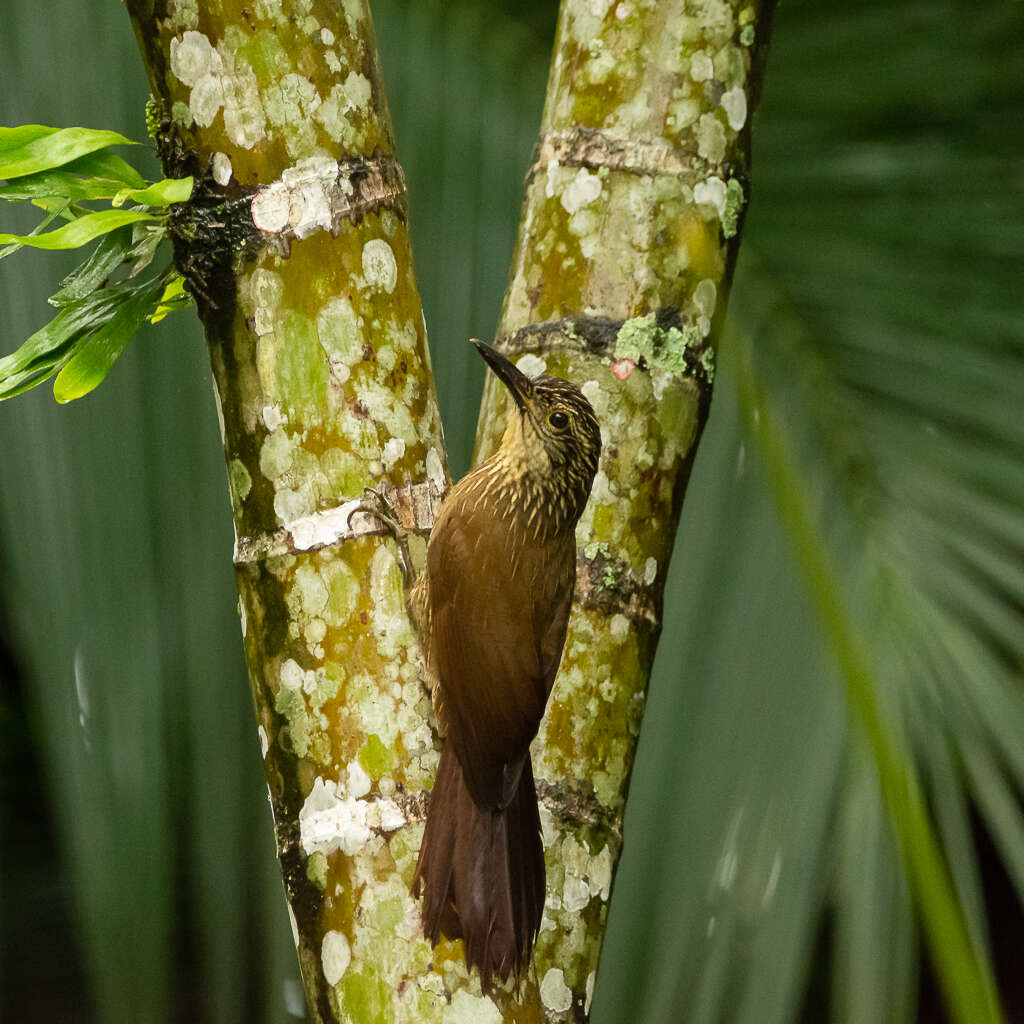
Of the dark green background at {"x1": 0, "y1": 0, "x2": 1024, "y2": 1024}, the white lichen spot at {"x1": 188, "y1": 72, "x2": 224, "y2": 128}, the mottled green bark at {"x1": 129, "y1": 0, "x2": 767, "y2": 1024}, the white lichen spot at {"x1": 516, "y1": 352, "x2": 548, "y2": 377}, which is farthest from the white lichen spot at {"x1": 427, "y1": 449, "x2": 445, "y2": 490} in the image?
the dark green background at {"x1": 0, "y1": 0, "x2": 1024, "y2": 1024}

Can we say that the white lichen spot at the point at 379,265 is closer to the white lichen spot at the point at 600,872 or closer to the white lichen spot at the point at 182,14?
the white lichen spot at the point at 182,14

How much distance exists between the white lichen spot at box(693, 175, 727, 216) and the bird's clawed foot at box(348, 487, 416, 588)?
1.90ft

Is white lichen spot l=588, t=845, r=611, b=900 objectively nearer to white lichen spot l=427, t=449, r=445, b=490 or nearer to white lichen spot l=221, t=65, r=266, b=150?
white lichen spot l=427, t=449, r=445, b=490

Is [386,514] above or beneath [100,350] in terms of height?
beneath

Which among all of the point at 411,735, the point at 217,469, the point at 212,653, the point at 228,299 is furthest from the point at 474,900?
the point at 217,469

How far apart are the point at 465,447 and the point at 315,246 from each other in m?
0.82

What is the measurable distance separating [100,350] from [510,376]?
1.61ft

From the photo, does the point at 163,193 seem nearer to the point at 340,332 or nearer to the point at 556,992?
the point at 340,332

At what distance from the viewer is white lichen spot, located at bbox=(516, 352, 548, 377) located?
1.44 metres

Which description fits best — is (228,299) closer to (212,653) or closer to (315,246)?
(315,246)

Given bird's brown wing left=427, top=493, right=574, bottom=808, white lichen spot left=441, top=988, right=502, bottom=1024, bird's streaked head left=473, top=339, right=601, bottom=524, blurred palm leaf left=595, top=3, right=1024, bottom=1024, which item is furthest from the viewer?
blurred palm leaf left=595, top=3, right=1024, bottom=1024

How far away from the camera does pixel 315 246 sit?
121 centimetres

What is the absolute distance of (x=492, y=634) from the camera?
1.42 meters

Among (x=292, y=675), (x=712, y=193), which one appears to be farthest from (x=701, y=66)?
(x=292, y=675)
